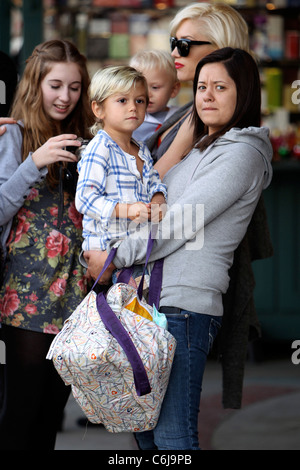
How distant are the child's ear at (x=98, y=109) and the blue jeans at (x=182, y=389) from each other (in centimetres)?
68

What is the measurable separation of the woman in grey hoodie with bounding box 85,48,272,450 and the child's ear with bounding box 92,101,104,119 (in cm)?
30

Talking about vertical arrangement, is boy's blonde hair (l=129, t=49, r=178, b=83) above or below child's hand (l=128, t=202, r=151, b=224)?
above

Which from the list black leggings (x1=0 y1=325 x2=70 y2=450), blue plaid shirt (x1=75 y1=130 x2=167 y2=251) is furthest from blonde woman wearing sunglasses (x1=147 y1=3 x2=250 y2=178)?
black leggings (x1=0 y1=325 x2=70 y2=450)

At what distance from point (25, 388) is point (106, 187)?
75 cm

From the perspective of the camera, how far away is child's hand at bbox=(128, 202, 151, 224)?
7.28 ft

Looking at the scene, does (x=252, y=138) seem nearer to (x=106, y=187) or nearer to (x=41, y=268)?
(x=106, y=187)

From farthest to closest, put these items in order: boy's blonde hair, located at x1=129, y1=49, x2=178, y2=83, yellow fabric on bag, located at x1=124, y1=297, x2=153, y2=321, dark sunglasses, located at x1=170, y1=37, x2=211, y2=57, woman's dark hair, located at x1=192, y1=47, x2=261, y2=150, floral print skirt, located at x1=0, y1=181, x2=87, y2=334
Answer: boy's blonde hair, located at x1=129, y1=49, x2=178, y2=83 < dark sunglasses, located at x1=170, y1=37, x2=211, y2=57 < floral print skirt, located at x1=0, y1=181, x2=87, y2=334 < woman's dark hair, located at x1=192, y1=47, x2=261, y2=150 < yellow fabric on bag, located at x1=124, y1=297, x2=153, y2=321

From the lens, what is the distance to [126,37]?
249 inches

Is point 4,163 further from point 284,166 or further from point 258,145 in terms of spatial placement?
point 284,166

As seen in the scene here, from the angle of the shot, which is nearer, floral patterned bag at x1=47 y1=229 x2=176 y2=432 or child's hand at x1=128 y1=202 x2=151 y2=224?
floral patterned bag at x1=47 y1=229 x2=176 y2=432

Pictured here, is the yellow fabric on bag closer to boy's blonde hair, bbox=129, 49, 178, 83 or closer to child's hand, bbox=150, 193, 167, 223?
child's hand, bbox=150, 193, 167, 223

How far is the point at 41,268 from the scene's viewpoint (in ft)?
8.10

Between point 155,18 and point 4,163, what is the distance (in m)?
4.16

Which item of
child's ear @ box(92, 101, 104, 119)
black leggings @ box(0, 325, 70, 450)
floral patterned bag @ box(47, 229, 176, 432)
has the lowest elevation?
black leggings @ box(0, 325, 70, 450)
